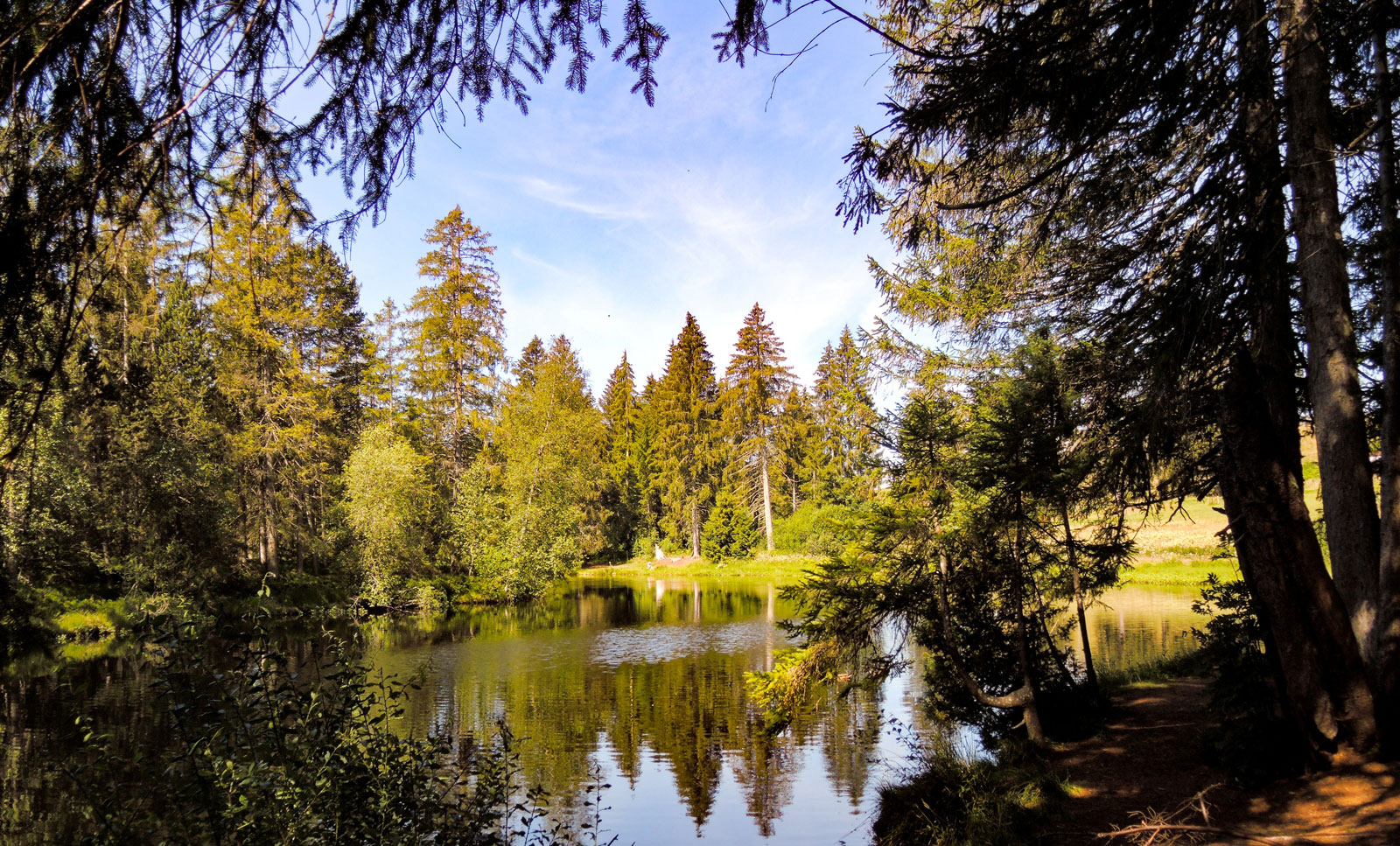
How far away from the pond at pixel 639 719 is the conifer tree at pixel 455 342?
1077cm

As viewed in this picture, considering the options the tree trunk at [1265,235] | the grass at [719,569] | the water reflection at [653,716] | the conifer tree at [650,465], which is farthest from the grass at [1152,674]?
the conifer tree at [650,465]

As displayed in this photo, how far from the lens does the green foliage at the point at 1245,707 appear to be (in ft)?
18.6

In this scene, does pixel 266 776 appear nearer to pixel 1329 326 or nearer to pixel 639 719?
pixel 1329 326

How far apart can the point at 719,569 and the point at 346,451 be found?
766 inches

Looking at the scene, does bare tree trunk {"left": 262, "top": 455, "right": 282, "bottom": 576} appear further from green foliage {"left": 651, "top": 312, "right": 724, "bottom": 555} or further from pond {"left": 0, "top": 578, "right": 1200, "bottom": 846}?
green foliage {"left": 651, "top": 312, "right": 724, "bottom": 555}

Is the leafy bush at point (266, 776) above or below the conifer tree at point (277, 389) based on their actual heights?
below

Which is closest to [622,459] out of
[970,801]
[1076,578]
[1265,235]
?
[1076,578]

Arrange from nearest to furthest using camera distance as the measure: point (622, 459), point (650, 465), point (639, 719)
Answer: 1. point (639, 719)
2. point (650, 465)
3. point (622, 459)

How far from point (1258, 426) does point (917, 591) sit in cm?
351

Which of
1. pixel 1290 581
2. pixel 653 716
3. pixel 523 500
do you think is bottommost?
pixel 653 716

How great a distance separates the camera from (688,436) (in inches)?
1781

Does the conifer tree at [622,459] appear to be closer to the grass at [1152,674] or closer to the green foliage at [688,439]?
the green foliage at [688,439]

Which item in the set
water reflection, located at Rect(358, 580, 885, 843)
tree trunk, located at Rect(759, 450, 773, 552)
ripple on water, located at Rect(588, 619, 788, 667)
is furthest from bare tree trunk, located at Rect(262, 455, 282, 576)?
tree trunk, located at Rect(759, 450, 773, 552)

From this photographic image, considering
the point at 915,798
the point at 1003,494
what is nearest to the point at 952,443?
the point at 1003,494
